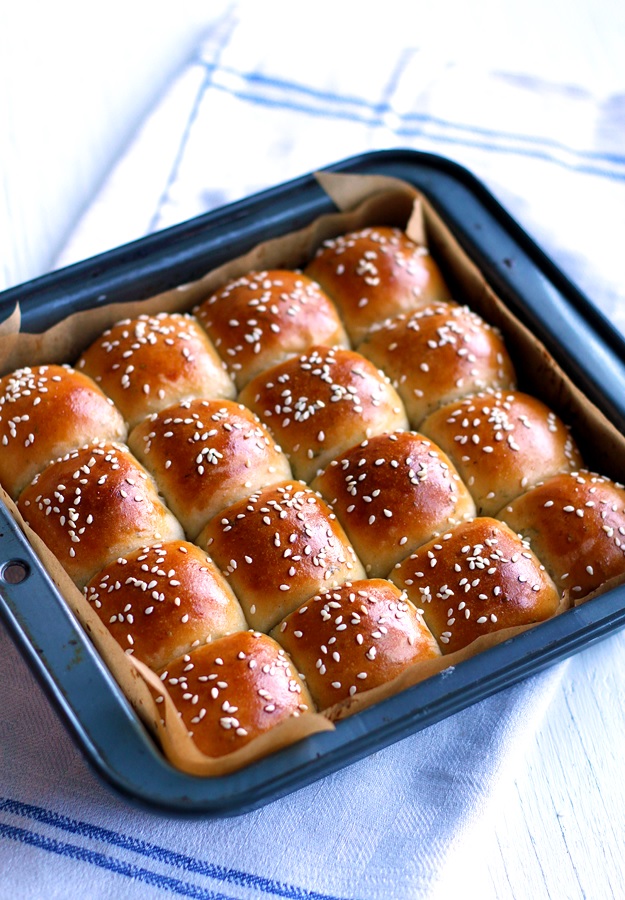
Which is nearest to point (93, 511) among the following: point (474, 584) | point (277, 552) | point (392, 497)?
point (277, 552)

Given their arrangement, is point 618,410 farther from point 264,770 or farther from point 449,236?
point 264,770

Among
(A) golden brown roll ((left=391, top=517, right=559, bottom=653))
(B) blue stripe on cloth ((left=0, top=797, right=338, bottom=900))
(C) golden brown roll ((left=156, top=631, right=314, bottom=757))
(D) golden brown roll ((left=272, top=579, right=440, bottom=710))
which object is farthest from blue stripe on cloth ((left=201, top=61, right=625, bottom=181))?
(B) blue stripe on cloth ((left=0, top=797, right=338, bottom=900))

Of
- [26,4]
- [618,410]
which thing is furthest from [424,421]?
[26,4]

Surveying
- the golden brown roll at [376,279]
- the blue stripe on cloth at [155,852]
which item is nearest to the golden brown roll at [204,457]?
the golden brown roll at [376,279]

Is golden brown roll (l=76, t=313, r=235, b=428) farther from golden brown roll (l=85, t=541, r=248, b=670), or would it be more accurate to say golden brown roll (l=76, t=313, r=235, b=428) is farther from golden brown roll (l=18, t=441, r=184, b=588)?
golden brown roll (l=85, t=541, r=248, b=670)

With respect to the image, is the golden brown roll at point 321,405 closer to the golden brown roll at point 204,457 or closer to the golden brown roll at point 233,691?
the golden brown roll at point 204,457
